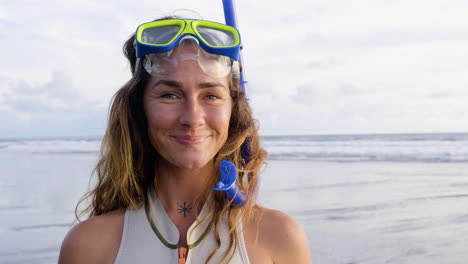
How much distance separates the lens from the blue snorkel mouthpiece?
196 centimetres

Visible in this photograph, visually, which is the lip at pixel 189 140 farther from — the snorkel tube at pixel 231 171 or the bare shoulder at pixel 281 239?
the bare shoulder at pixel 281 239

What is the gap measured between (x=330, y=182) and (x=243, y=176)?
24.8 ft

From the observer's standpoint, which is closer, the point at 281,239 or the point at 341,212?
the point at 281,239

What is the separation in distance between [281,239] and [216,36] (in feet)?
3.01

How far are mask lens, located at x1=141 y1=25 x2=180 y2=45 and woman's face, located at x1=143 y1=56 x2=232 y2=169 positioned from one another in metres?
0.16

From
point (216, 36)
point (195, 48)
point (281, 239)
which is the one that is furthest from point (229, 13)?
point (281, 239)

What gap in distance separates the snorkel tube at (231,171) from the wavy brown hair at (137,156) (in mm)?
35

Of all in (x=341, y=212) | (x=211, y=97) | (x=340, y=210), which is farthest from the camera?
(x=340, y=210)

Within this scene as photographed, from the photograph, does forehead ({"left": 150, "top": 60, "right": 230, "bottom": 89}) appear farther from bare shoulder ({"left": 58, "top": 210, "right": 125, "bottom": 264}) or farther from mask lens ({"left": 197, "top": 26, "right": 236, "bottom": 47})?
bare shoulder ({"left": 58, "top": 210, "right": 125, "bottom": 264})

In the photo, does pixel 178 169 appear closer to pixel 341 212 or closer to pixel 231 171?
pixel 231 171

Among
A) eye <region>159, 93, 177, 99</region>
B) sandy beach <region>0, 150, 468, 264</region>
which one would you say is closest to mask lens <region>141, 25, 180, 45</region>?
eye <region>159, 93, 177, 99</region>

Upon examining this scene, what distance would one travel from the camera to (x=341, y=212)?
22.5 feet

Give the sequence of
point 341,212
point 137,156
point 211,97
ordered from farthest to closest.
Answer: point 341,212 < point 137,156 < point 211,97

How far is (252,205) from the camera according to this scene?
216 cm
